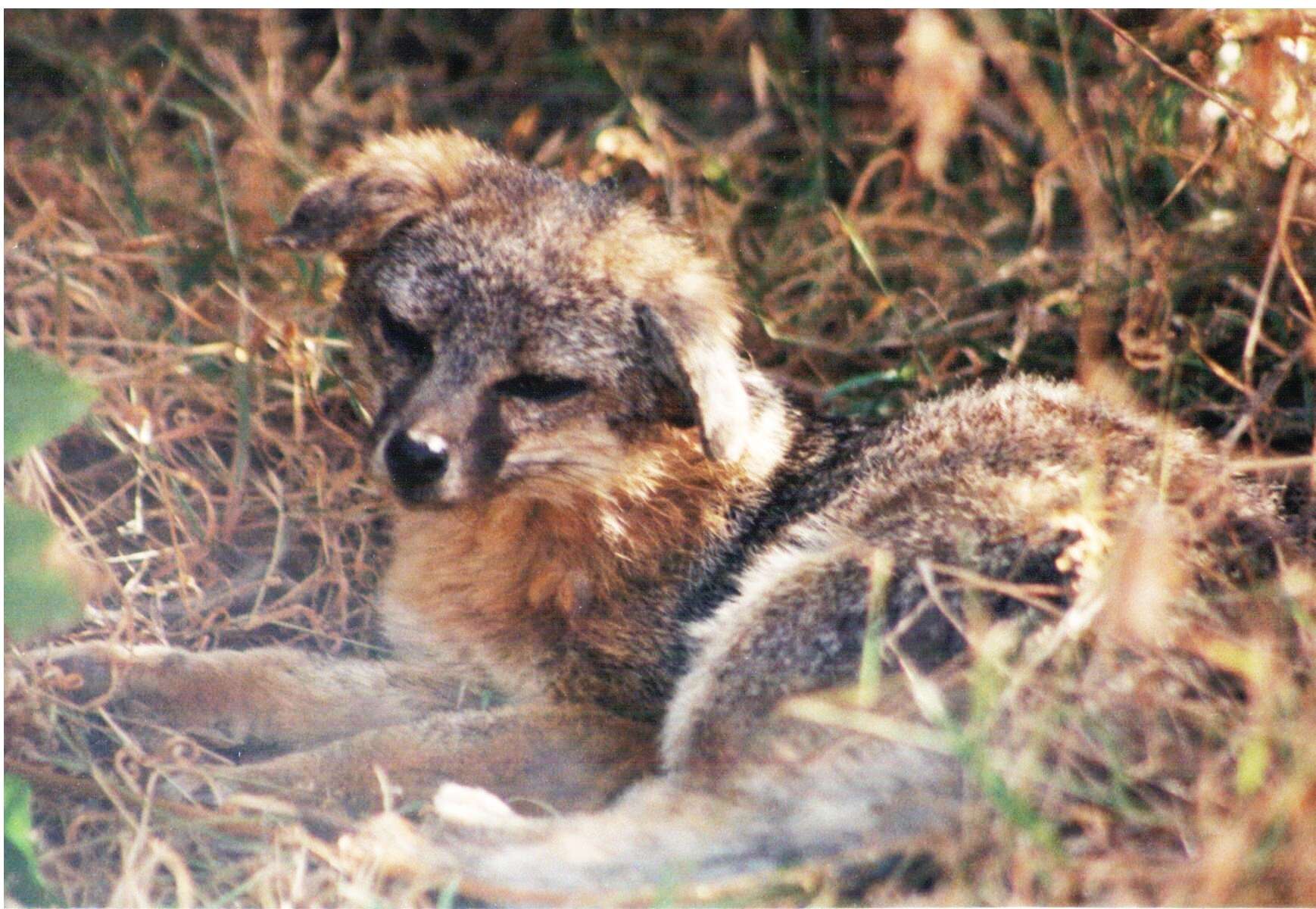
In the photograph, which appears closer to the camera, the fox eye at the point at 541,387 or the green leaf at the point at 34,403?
the green leaf at the point at 34,403

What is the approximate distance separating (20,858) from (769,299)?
120 inches

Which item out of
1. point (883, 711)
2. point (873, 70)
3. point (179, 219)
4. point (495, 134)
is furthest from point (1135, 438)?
point (179, 219)

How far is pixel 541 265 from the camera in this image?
3.29m

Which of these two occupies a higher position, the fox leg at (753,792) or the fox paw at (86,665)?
the fox leg at (753,792)

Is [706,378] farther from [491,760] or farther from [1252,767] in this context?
[1252,767]

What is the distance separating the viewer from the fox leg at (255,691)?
130 inches

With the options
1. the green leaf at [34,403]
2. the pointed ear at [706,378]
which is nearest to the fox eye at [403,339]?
the pointed ear at [706,378]

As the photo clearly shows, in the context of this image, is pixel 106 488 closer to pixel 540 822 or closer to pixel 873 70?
pixel 540 822

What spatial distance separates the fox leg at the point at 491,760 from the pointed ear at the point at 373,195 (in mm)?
1261

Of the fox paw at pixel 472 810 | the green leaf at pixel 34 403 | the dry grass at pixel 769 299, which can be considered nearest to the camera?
the dry grass at pixel 769 299

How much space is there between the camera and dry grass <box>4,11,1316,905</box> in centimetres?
251

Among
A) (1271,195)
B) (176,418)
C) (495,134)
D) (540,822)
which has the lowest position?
(540,822)

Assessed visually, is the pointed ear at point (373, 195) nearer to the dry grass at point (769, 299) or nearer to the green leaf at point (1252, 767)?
the dry grass at point (769, 299)

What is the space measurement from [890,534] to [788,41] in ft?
9.65
